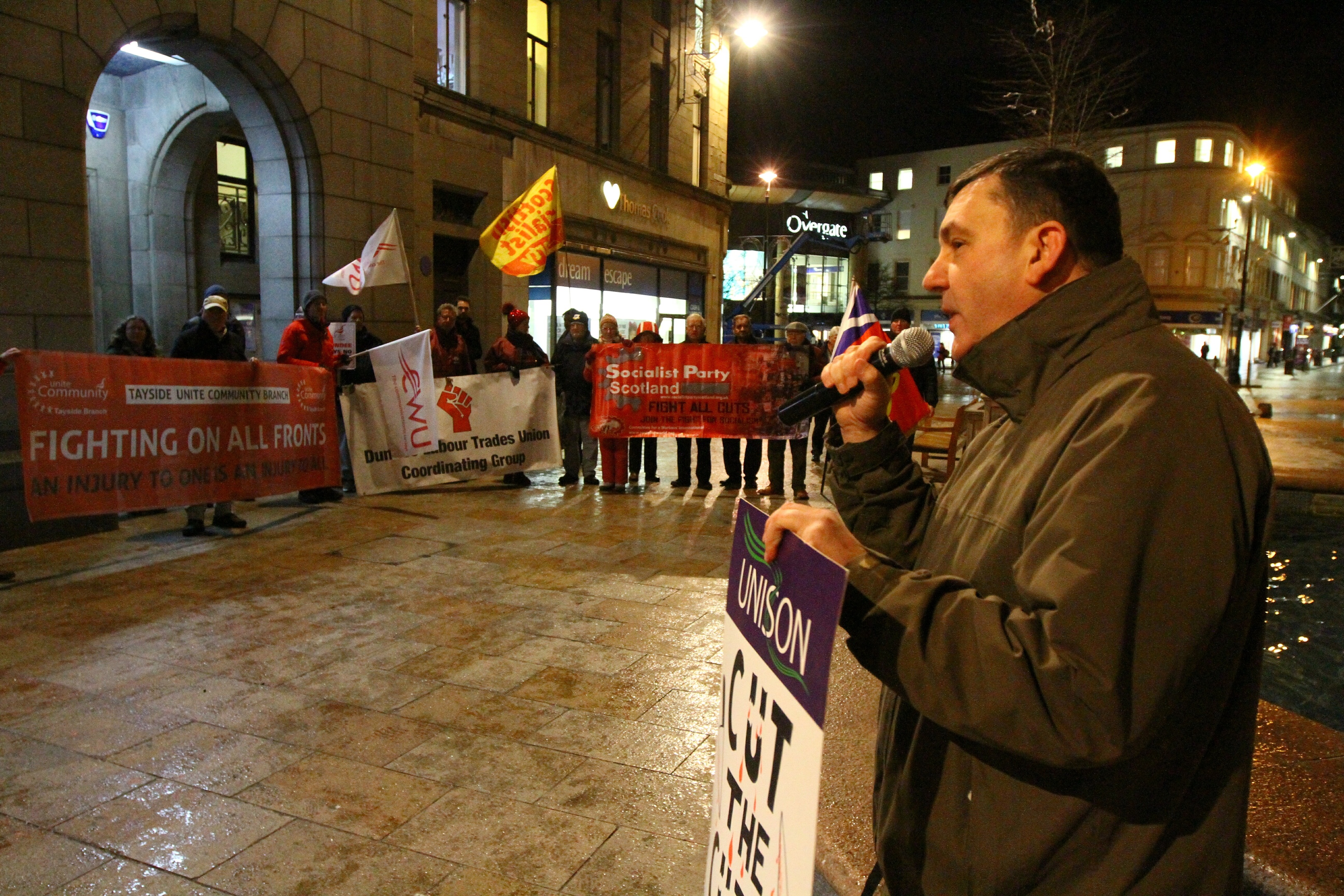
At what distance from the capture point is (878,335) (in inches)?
131

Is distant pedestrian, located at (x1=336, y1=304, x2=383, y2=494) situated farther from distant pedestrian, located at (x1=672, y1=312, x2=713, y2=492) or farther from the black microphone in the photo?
the black microphone

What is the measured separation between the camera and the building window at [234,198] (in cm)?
1620

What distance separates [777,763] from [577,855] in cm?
202

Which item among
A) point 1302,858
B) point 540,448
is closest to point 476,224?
point 540,448

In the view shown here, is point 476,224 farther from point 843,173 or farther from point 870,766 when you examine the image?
point 843,173

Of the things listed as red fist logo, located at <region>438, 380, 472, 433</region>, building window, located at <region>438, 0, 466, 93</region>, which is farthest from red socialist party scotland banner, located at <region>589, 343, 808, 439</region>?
building window, located at <region>438, 0, 466, 93</region>

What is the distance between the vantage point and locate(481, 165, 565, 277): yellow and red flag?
453 inches

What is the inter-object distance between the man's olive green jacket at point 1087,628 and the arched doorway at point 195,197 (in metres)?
12.5

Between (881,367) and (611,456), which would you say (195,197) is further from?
(881,367)

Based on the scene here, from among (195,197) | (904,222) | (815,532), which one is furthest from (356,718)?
(904,222)

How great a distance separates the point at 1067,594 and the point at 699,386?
10194 millimetres

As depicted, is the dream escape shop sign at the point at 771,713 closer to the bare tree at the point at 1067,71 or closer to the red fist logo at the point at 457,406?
the red fist logo at the point at 457,406

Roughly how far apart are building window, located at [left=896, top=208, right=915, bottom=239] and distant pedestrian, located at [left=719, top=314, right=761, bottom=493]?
61415 mm

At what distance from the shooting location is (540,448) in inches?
453
